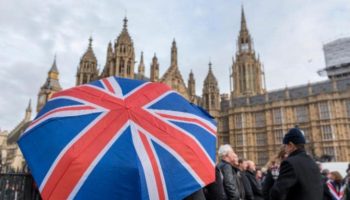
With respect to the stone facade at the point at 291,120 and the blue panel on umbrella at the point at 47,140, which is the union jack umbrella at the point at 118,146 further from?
the stone facade at the point at 291,120

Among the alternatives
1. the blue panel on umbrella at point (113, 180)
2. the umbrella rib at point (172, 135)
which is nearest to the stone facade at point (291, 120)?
the umbrella rib at point (172, 135)

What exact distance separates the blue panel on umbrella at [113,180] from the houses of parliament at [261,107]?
27981 millimetres

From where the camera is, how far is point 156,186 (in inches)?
68.6

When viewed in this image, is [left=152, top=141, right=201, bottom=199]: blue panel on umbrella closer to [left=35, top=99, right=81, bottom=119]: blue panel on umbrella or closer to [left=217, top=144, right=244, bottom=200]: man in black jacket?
[left=35, top=99, right=81, bottom=119]: blue panel on umbrella

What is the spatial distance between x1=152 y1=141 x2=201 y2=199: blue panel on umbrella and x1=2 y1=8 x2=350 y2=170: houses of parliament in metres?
27.8

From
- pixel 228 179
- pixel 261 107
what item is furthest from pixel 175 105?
pixel 261 107

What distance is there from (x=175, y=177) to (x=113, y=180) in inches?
18.8

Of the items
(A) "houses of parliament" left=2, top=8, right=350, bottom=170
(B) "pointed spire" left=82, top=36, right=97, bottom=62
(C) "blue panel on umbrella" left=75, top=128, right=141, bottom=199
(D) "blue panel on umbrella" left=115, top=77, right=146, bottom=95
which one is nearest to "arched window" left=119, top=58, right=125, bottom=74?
(A) "houses of parliament" left=2, top=8, right=350, bottom=170

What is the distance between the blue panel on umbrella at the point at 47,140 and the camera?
72.1 inches

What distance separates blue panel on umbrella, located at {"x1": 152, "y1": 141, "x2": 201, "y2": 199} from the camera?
185 cm

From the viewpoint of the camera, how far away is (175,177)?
1916 mm

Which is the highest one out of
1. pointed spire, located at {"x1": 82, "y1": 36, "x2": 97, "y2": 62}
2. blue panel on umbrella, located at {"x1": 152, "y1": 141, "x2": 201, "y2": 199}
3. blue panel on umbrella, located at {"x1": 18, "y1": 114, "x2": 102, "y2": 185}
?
pointed spire, located at {"x1": 82, "y1": 36, "x2": 97, "y2": 62}

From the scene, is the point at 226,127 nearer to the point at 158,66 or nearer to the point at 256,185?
the point at 158,66

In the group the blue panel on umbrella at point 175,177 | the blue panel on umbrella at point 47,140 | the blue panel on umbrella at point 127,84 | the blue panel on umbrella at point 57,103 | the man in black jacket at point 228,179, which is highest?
the blue panel on umbrella at point 127,84
